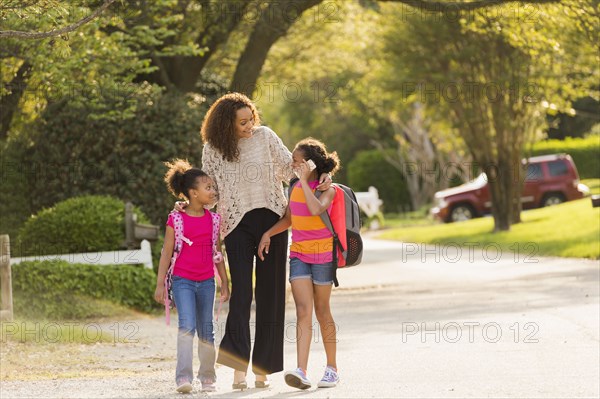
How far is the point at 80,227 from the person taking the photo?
16.3m

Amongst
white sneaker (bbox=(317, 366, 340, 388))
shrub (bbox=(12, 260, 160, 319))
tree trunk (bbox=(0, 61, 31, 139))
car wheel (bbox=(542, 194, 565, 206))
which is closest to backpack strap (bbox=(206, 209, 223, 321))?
white sneaker (bbox=(317, 366, 340, 388))

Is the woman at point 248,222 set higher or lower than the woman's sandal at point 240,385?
higher

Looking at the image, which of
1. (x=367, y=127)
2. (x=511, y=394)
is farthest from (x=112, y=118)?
(x=367, y=127)

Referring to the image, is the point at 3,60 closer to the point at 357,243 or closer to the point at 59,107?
the point at 59,107

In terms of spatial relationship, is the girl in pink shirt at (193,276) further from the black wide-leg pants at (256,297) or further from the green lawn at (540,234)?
the green lawn at (540,234)

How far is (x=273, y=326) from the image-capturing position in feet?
29.6

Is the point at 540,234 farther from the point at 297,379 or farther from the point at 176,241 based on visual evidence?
the point at 176,241

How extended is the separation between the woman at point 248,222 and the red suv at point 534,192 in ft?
110

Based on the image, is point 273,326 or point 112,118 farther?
point 112,118

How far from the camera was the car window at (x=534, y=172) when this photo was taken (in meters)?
41.9

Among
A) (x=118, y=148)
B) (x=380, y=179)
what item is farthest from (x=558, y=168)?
(x=118, y=148)

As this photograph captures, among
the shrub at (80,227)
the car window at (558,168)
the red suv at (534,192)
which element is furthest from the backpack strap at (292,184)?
the car window at (558,168)

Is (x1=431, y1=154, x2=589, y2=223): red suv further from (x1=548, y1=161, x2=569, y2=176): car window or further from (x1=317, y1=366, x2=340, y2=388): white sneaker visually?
(x1=317, y1=366, x2=340, y2=388): white sneaker

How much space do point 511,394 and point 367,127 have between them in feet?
163
